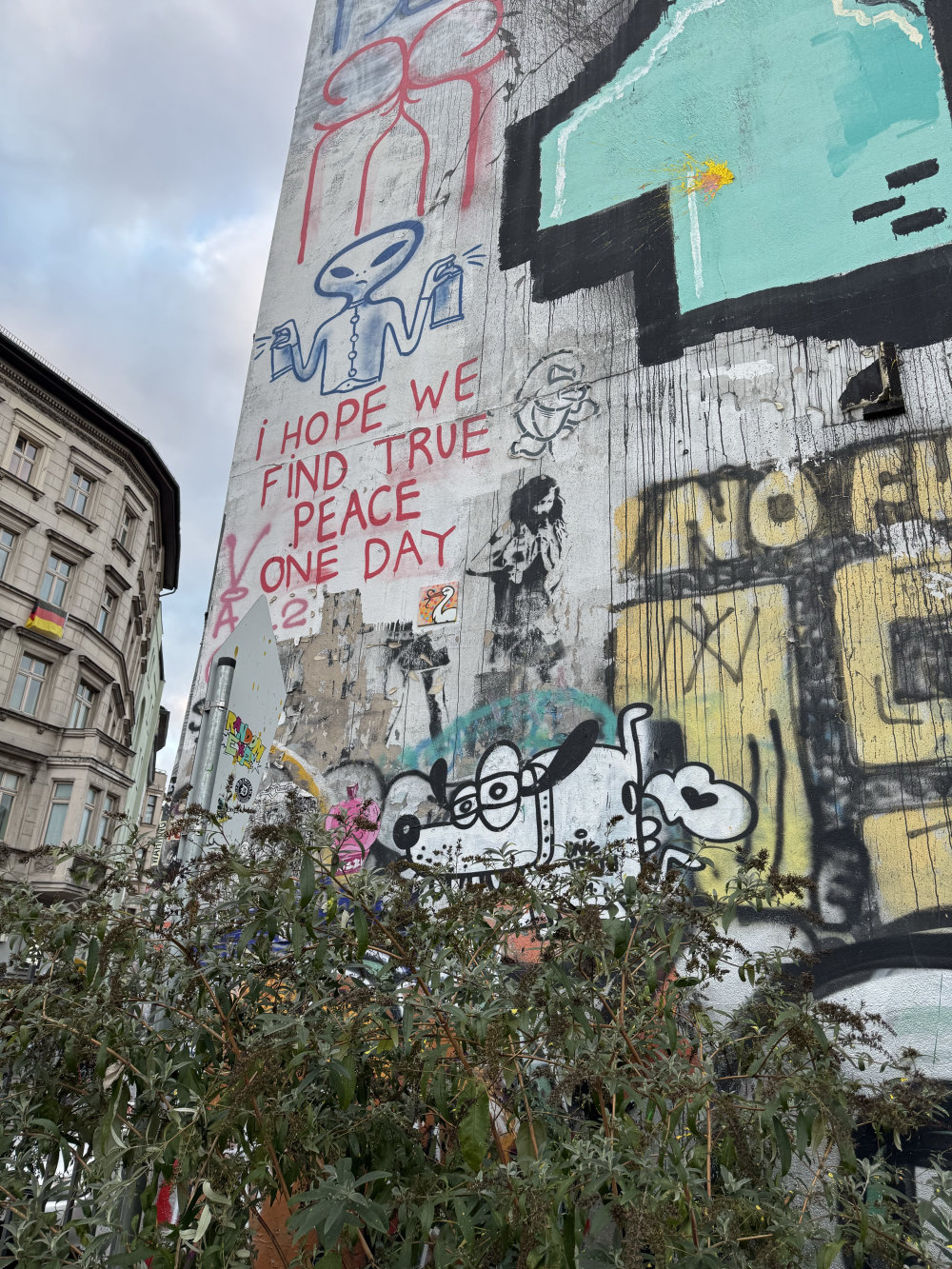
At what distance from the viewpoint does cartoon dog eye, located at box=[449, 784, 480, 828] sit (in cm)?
582

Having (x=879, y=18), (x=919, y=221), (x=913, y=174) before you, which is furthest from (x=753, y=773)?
(x=879, y=18)

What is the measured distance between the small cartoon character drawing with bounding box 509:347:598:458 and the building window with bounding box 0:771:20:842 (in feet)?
63.4

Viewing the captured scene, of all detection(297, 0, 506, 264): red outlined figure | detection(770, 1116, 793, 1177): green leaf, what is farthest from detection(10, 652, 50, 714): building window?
detection(770, 1116, 793, 1177): green leaf

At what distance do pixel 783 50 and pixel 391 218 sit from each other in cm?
332

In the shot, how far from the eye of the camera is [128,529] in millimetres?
26594

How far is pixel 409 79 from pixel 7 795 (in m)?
19.1

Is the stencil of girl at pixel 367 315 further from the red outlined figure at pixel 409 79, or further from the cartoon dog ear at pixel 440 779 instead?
the cartoon dog ear at pixel 440 779

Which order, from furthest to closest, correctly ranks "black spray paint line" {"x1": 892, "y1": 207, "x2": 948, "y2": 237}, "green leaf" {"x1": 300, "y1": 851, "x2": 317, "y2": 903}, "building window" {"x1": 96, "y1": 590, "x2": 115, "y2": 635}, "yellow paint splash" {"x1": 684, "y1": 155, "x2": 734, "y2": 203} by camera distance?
"building window" {"x1": 96, "y1": 590, "x2": 115, "y2": 635}
"yellow paint splash" {"x1": 684, "y1": 155, "x2": 734, "y2": 203}
"black spray paint line" {"x1": 892, "y1": 207, "x2": 948, "y2": 237}
"green leaf" {"x1": 300, "y1": 851, "x2": 317, "y2": 903}

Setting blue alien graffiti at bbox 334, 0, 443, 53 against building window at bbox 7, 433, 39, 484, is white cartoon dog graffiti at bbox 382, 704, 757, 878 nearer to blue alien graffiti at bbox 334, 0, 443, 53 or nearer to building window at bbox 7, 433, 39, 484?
blue alien graffiti at bbox 334, 0, 443, 53

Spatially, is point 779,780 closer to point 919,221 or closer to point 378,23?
point 919,221

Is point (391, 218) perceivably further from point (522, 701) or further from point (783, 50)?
point (522, 701)

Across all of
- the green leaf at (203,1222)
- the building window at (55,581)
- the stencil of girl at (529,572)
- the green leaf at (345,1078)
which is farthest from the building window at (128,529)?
the green leaf at (203,1222)

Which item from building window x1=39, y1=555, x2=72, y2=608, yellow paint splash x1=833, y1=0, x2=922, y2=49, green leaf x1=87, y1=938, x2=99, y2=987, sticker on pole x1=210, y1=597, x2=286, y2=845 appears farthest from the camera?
building window x1=39, y1=555, x2=72, y2=608

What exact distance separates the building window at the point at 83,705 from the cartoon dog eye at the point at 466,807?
65.8 feet
